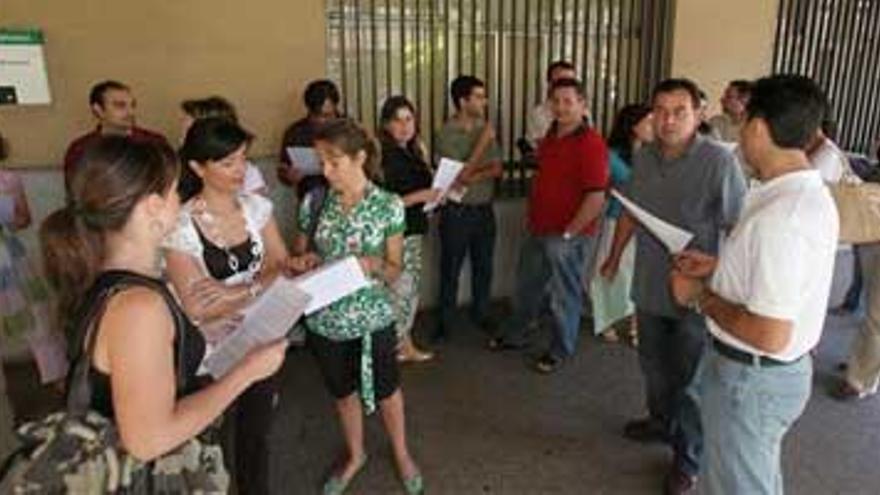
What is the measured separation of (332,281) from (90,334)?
93cm

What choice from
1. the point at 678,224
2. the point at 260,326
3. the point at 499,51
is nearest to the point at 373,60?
the point at 499,51

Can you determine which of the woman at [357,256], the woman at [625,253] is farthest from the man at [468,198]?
the woman at [357,256]

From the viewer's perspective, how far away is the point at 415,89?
171 inches

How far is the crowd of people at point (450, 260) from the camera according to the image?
1298 millimetres

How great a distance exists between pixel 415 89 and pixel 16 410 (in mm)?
2717

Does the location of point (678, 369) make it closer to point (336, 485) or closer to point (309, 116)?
point (336, 485)

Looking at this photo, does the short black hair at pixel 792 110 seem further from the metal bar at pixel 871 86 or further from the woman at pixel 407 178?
the metal bar at pixel 871 86

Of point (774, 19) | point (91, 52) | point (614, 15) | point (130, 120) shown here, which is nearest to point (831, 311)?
point (774, 19)

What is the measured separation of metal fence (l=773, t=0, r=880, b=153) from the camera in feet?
16.9

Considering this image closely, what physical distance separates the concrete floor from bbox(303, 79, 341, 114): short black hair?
4.48 ft

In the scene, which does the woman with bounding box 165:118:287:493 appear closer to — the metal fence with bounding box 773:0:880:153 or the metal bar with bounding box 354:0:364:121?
the metal bar with bounding box 354:0:364:121

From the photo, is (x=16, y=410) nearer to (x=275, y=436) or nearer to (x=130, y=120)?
(x=275, y=436)

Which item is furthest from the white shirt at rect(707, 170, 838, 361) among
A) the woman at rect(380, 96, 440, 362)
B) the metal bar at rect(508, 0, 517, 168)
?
the metal bar at rect(508, 0, 517, 168)

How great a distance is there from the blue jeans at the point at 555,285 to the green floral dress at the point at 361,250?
138cm
